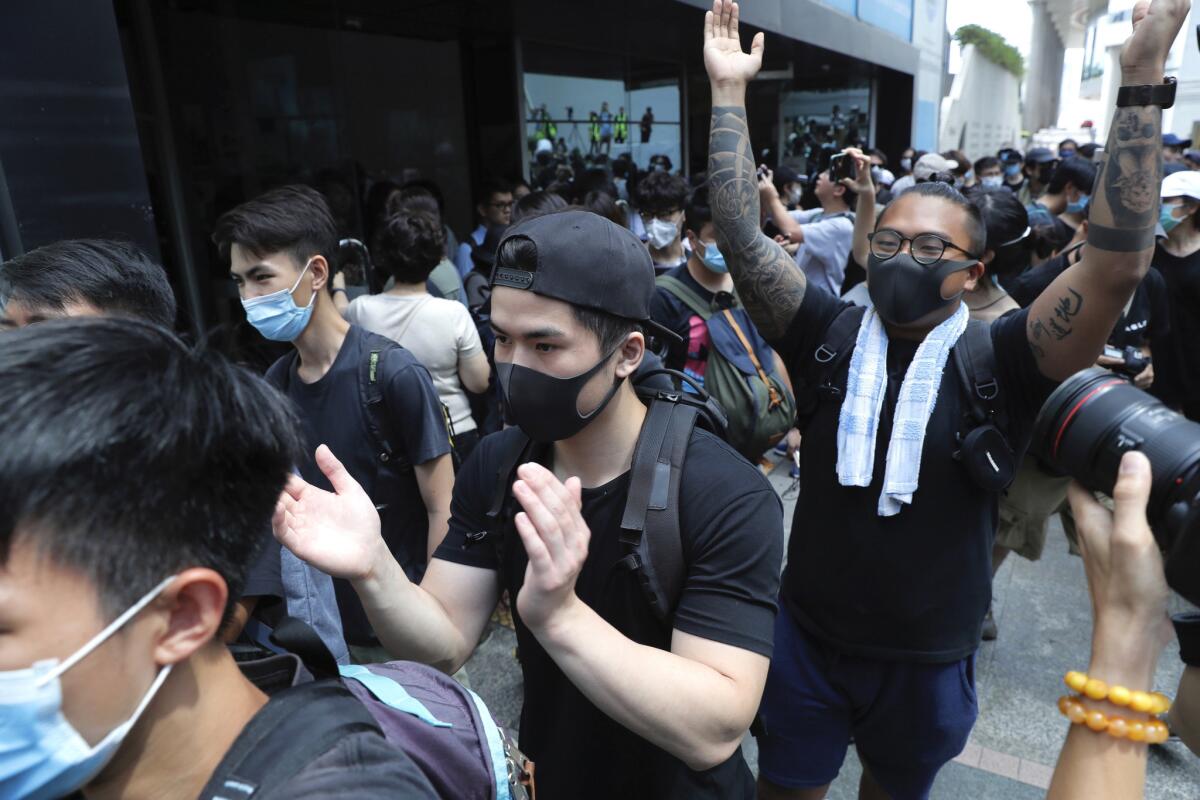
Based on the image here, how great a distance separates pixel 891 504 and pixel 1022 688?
78.0 inches

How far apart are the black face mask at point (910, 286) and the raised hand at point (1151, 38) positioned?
589mm

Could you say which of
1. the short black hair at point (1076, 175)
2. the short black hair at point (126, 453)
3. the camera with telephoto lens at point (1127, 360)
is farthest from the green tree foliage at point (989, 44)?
the short black hair at point (126, 453)

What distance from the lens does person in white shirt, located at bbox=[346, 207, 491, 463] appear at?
3.39 m

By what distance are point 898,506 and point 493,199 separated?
185 inches

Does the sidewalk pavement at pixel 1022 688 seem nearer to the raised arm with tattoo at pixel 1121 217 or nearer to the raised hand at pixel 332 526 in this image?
the raised arm with tattoo at pixel 1121 217

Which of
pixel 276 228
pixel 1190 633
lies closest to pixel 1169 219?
pixel 1190 633

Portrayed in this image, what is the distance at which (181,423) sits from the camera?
902 millimetres

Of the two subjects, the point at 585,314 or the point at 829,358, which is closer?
the point at 585,314

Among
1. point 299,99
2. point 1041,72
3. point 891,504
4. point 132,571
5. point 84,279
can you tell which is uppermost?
point 1041,72

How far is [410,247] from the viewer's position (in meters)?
3.36

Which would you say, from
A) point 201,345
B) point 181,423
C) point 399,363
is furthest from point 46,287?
point 181,423

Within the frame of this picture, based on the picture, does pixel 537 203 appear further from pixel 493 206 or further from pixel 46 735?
pixel 46 735

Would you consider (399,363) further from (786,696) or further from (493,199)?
(493,199)

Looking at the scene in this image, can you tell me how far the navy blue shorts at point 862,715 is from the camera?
6.72ft
